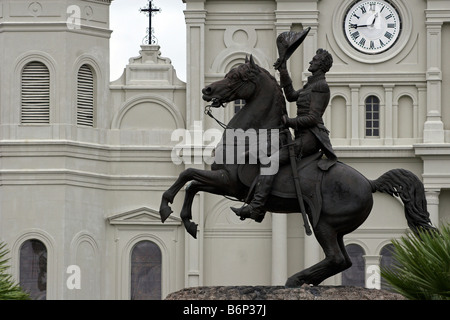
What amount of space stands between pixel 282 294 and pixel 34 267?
97.1ft

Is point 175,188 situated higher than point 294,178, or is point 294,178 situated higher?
point 294,178

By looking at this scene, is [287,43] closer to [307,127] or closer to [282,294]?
[307,127]

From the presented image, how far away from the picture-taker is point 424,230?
22.9 meters

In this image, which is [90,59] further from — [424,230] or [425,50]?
[424,230]

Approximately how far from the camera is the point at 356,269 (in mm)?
51594

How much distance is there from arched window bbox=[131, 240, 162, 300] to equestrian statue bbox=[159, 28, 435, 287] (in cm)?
2878

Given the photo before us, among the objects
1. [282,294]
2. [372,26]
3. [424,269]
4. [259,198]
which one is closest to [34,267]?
[372,26]

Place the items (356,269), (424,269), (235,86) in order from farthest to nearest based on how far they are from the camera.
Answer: (356,269)
(235,86)
(424,269)

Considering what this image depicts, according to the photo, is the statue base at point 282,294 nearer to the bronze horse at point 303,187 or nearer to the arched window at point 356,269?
the bronze horse at point 303,187

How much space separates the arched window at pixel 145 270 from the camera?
5194 cm

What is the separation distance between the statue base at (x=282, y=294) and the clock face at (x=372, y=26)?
3064 centimetres

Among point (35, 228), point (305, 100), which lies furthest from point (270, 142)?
point (35, 228)

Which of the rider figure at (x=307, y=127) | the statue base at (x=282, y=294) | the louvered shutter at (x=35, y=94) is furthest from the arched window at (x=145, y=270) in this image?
the statue base at (x=282, y=294)

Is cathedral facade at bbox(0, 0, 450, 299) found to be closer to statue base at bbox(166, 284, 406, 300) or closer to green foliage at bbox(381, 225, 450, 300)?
statue base at bbox(166, 284, 406, 300)
